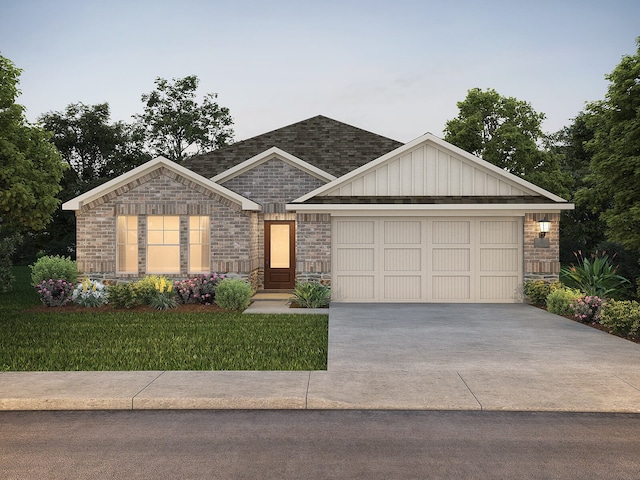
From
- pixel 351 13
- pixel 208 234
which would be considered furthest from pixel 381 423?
pixel 351 13

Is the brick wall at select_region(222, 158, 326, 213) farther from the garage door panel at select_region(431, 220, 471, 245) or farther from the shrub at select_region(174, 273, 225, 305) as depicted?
the garage door panel at select_region(431, 220, 471, 245)

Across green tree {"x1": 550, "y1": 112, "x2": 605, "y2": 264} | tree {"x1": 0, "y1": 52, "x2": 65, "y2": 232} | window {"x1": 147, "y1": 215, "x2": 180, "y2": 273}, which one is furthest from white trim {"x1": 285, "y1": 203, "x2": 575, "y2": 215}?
green tree {"x1": 550, "y1": 112, "x2": 605, "y2": 264}

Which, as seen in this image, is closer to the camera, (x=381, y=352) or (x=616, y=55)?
(x=381, y=352)

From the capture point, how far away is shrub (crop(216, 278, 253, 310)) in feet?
50.0

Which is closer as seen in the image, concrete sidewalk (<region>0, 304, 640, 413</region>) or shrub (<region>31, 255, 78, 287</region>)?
concrete sidewalk (<region>0, 304, 640, 413</region>)

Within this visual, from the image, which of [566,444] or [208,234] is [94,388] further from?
[208,234]

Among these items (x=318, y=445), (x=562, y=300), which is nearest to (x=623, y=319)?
(x=562, y=300)

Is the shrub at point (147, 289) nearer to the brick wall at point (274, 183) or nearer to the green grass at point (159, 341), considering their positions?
the green grass at point (159, 341)

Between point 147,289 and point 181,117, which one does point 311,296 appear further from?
point 181,117

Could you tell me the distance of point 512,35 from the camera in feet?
70.8

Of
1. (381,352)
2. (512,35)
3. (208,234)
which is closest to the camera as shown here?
(381,352)

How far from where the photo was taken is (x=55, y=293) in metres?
16.0

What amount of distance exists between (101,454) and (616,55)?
2027 centimetres

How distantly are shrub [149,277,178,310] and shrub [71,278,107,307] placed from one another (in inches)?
53.3
